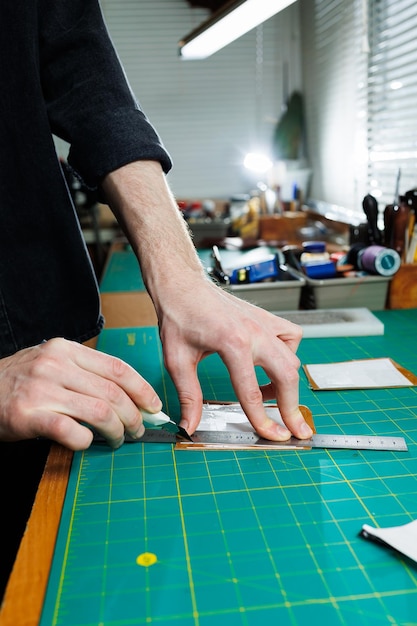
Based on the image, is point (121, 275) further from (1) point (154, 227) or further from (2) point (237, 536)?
(2) point (237, 536)

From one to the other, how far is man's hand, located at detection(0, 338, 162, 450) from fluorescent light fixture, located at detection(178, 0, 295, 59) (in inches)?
59.5

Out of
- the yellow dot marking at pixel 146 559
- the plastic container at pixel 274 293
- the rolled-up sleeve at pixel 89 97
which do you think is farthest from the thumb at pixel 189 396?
the plastic container at pixel 274 293

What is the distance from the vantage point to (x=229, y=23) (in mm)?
2180

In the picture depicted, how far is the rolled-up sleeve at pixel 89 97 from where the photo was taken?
3.74 ft

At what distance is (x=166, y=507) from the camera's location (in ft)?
2.56

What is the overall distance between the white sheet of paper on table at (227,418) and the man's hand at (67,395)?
0.16 metres

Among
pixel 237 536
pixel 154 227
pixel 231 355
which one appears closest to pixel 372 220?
pixel 154 227

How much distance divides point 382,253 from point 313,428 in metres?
0.87

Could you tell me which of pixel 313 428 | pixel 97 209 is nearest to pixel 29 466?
pixel 313 428

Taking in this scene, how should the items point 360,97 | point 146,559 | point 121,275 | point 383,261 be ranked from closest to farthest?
point 146,559 → point 383,261 → point 121,275 → point 360,97

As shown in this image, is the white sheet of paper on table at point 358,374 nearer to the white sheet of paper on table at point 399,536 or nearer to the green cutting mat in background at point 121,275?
the white sheet of paper on table at point 399,536

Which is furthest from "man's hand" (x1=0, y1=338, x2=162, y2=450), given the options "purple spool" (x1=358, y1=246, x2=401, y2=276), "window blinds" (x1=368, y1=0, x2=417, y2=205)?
"window blinds" (x1=368, y1=0, x2=417, y2=205)

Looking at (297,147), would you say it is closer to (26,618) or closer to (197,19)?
(197,19)

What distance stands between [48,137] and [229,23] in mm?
1274
